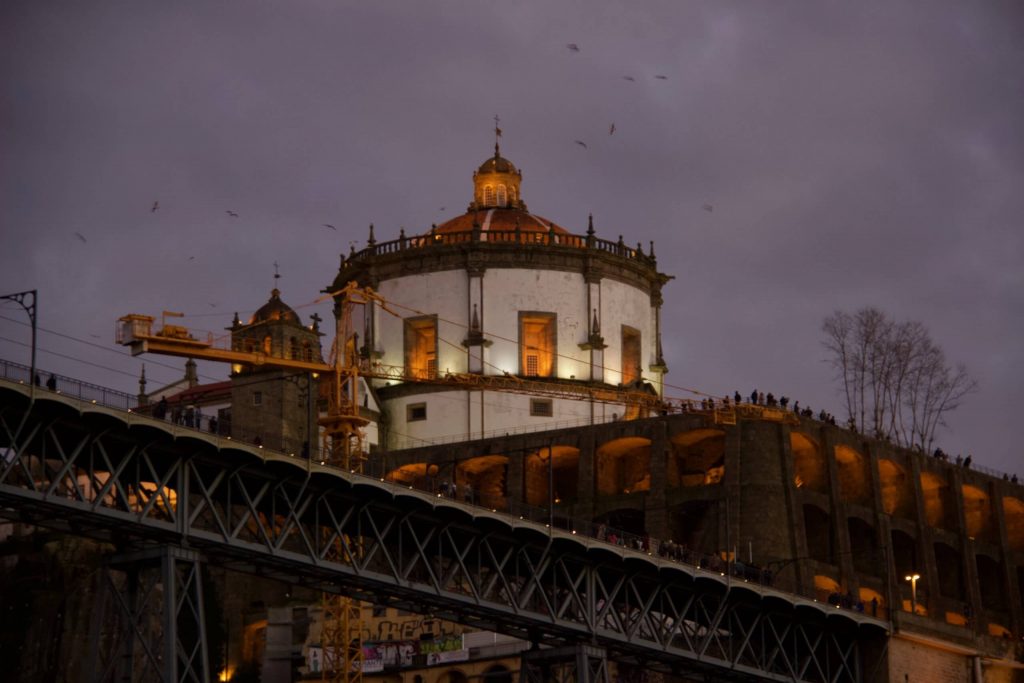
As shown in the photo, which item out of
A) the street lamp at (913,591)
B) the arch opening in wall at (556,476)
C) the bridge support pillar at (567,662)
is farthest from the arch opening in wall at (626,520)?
the bridge support pillar at (567,662)

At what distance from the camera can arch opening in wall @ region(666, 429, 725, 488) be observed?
127 metres

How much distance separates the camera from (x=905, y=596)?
12725 centimetres

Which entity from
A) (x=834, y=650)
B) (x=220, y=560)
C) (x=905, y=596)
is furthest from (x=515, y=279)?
(x=220, y=560)

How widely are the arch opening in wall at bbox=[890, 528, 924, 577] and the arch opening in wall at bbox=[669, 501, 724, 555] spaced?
15099 millimetres

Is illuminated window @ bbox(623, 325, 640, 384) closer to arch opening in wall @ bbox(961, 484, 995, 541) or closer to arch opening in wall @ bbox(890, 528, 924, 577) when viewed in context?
arch opening in wall @ bbox(890, 528, 924, 577)

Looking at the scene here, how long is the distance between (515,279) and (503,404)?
9990 mm

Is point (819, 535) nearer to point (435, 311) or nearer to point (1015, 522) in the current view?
point (1015, 522)

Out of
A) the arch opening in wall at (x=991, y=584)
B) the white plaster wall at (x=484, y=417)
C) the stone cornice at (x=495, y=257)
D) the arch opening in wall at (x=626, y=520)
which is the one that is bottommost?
the arch opening in wall at (x=991, y=584)

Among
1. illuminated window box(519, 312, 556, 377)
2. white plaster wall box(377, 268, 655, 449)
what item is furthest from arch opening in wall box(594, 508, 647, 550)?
illuminated window box(519, 312, 556, 377)

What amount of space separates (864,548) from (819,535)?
4.62 metres

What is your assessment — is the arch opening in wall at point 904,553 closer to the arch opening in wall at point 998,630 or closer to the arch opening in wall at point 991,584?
the arch opening in wall at point 991,584

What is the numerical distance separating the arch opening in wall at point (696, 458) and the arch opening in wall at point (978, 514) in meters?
21.0

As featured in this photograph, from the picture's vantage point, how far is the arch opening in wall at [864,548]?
126250mm

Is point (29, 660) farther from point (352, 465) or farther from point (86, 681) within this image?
point (86, 681)
